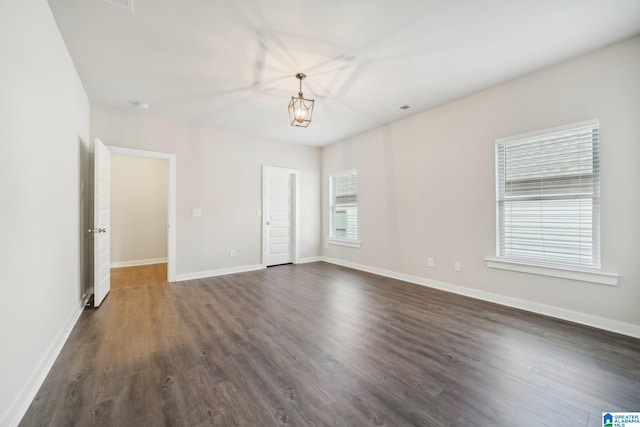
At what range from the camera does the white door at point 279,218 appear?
18.2 feet

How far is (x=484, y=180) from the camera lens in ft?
11.1

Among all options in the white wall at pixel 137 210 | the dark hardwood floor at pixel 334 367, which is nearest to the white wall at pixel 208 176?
the white wall at pixel 137 210

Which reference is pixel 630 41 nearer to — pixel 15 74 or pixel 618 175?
pixel 618 175

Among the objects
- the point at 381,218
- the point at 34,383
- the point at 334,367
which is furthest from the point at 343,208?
the point at 34,383

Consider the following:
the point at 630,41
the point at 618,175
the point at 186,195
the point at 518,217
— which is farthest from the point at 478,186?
the point at 186,195

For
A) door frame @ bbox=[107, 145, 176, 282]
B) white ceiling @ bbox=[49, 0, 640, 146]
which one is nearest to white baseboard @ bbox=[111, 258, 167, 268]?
door frame @ bbox=[107, 145, 176, 282]

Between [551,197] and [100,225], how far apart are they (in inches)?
211

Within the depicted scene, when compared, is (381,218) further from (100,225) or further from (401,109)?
(100,225)

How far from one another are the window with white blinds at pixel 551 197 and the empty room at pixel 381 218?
19mm

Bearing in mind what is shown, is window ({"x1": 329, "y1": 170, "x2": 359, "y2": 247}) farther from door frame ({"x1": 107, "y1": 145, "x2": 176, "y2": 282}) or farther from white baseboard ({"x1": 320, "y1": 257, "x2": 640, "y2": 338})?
door frame ({"x1": 107, "y1": 145, "x2": 176, "y2": 282})

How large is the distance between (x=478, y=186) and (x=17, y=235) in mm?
4350

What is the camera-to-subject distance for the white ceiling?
2057mm

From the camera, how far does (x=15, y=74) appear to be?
151 centimetres

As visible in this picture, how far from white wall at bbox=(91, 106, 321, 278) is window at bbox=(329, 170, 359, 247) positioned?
1219 mm
